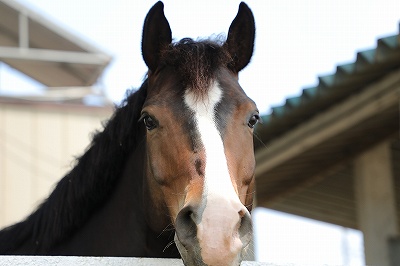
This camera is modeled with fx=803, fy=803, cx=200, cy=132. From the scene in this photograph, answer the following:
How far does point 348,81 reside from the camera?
6285 mm

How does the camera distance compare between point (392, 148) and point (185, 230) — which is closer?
point (185, 230)

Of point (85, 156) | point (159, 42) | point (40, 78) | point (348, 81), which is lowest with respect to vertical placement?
point (85, 156)

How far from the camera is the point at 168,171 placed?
3506 millimetres

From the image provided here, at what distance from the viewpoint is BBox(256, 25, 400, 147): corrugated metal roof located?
234 inches

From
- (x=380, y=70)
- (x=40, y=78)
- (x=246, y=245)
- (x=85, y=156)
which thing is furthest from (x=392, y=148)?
(x=40, y=78)

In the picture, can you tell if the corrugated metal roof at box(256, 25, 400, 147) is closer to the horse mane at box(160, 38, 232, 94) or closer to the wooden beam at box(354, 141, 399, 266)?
the wooden beam at box(354, 141, 399, 266)

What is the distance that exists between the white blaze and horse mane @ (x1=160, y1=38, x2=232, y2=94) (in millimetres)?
52

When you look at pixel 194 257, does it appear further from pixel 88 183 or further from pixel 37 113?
pixel 37 113

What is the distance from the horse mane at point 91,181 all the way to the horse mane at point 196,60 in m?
0.35

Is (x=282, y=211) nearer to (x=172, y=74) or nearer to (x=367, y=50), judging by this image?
(x=367, y=50)

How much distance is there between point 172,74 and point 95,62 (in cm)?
893

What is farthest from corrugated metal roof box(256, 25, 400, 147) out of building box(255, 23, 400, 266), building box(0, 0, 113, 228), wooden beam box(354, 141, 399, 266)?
building box(0, 0, 113, 228)

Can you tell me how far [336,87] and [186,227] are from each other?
3.60 m

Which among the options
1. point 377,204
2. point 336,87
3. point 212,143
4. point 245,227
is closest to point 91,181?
point 212,143
